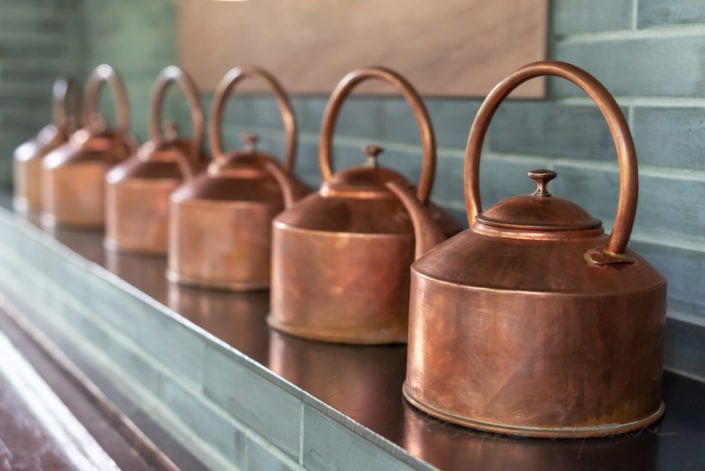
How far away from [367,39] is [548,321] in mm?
1166

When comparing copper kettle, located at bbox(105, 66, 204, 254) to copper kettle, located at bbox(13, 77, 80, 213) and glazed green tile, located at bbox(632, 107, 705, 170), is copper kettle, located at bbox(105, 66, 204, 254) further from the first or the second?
glazed green tile, located at bbox(632, 107, 705, 170)

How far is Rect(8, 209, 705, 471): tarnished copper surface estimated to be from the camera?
1.10 meters

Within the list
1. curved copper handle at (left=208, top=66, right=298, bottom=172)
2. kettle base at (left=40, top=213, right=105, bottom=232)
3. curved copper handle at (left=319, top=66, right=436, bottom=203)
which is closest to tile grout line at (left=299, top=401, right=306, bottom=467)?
curved copper handle at (left=319, top=66, right=436, bottom=203)

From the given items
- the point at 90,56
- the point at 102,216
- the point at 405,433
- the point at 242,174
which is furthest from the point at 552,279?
the point at 90,56

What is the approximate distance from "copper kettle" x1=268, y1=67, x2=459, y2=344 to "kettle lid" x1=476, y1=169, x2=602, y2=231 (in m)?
0.25

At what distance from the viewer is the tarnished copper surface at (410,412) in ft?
3.61

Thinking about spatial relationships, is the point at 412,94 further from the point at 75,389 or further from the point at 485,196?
the point at 75,389

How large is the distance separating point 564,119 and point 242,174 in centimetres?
66

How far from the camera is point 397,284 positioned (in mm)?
1529

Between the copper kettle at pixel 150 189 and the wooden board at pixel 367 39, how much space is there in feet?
0.97

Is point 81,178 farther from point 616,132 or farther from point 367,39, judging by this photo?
point 616,132

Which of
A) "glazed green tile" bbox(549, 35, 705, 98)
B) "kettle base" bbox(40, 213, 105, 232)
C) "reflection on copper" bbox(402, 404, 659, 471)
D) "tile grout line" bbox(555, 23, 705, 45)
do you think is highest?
"tile grout line" bbox(555, 23, 705, 45)

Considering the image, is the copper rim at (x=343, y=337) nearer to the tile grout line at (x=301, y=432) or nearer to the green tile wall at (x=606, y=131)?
the tile grout line at (x=301, y=432)

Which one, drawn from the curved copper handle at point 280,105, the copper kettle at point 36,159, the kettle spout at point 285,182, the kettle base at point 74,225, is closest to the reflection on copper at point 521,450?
the kettle spout at point 285,182
